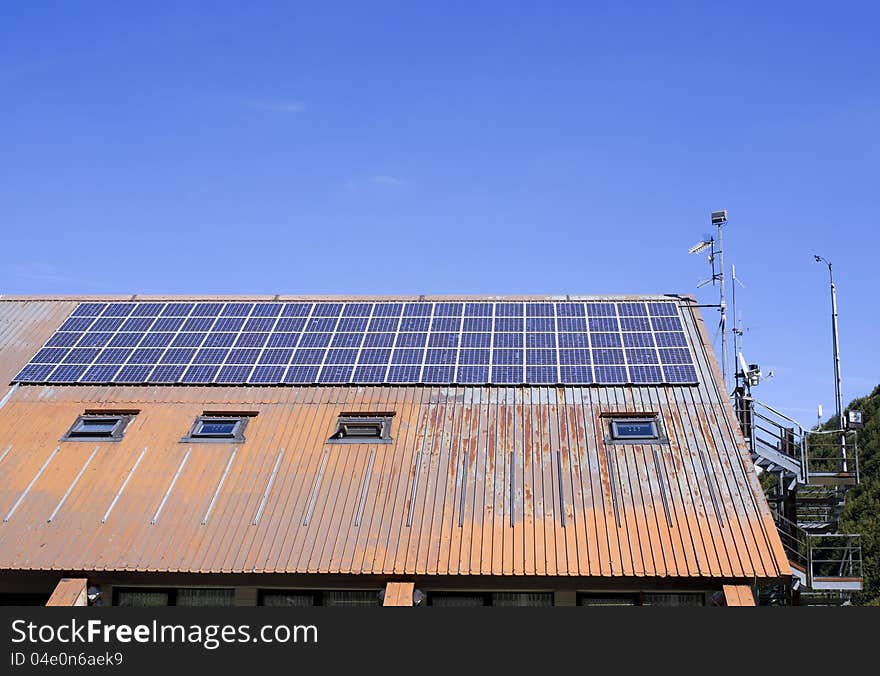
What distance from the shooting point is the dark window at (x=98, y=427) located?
2702cm

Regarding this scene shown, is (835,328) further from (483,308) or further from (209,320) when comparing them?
(209,320)

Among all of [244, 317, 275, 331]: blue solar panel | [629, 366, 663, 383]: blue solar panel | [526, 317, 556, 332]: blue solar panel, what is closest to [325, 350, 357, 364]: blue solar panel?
[244, 317, 275, 331]: blue solar panel

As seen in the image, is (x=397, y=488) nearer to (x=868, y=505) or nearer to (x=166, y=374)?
(x=166, y=374)

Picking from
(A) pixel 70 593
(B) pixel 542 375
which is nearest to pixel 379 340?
(B) pixel 542 375

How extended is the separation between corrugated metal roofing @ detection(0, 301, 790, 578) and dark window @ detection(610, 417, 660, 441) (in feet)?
1.03

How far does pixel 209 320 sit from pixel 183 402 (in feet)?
15.3

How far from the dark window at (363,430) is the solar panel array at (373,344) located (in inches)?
75.2

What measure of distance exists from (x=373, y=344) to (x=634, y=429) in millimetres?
8357

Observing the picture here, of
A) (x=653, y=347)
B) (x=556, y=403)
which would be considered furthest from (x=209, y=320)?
(x=653, y=347)

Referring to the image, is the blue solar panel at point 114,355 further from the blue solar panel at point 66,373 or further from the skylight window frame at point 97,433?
the skylight window frame at point 97,433

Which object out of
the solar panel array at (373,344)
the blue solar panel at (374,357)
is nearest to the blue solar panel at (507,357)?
the solar panel array at (373,344)

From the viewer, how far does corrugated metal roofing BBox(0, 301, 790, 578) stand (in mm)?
22438

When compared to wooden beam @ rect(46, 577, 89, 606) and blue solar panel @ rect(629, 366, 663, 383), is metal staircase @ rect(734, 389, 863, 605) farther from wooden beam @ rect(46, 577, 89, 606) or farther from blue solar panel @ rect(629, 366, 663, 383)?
wooden beam @ rect(46, 577, 89, 606)

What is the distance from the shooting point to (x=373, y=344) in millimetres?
30375
